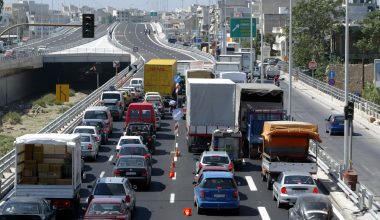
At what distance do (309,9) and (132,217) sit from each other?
83.2 meters

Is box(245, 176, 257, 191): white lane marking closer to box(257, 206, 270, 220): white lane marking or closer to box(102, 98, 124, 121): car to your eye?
box(257, 206, 270, 220): white lane marking

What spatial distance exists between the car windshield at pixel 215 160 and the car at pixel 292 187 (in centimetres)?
479

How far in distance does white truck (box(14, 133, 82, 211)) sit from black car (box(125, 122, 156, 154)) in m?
14.0

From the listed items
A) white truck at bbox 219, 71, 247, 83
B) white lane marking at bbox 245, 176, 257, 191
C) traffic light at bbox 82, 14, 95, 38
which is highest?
traffic light at bbox 82, 14, 95, 38

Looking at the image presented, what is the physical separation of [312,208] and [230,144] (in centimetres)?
1432

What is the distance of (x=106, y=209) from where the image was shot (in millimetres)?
26484

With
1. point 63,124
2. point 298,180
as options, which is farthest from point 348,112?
point 63,124

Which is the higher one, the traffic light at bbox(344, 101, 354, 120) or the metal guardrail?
the traffic light at bbox(344, 101, 354, 120)

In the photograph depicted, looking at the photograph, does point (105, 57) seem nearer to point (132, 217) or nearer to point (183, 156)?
point (183, 156)

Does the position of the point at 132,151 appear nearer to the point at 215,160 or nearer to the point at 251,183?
the point at 215,160

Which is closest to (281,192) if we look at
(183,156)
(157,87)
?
(183,156)

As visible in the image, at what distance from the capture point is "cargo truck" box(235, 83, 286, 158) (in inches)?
1736

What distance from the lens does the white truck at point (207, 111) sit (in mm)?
45500

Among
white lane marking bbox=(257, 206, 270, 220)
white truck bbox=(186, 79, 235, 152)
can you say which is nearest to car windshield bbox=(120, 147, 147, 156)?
white truck bbox=(186, 79, 235, 152)
